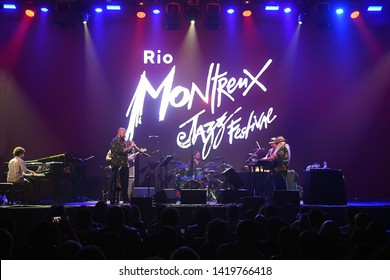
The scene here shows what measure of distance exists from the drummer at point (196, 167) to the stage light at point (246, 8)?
5.20 metres

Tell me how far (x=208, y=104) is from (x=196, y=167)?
2.36 meters

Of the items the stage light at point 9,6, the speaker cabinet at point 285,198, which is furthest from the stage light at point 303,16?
the stage light at point 9,6

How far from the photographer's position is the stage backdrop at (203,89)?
1571 cm

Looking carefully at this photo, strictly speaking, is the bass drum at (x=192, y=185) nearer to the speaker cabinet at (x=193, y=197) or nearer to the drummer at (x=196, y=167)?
the drummer at (x=196, y=167)

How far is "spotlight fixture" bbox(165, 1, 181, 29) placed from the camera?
14.8 metres

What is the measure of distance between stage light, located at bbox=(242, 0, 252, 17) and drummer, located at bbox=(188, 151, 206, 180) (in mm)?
5204

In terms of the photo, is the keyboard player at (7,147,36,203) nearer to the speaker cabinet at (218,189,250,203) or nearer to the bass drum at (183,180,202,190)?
the bass drum at (183,180,202,190)

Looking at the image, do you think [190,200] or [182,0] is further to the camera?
[182,0]

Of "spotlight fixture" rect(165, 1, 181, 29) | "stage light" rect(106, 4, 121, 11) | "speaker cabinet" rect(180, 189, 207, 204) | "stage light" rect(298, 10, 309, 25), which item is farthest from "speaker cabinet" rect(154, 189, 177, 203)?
"stage light" rect(298, 10, 309, 25)

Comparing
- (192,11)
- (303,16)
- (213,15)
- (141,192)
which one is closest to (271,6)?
(303,16)

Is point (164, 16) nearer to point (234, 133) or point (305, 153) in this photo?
point (234, 133)
